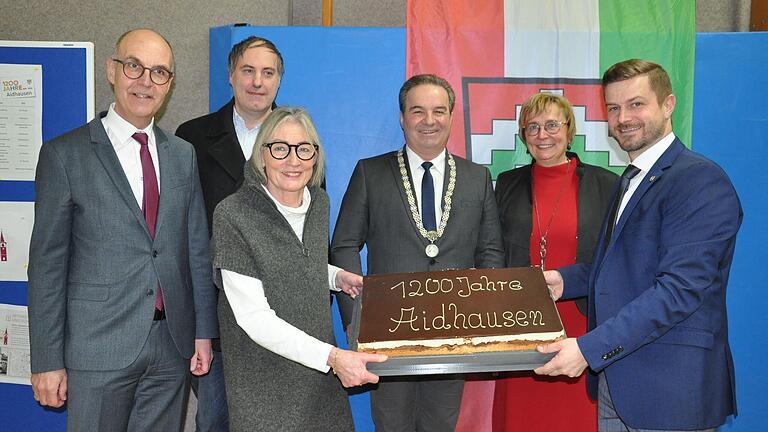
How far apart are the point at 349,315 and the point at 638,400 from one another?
1.23m

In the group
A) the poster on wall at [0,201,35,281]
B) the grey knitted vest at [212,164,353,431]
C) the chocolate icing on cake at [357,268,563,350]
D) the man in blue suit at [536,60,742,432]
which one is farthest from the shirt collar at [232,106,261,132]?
the man in blue suit at [536,60,742,432]

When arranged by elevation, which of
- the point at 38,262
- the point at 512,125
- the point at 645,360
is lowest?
the point at 645,360

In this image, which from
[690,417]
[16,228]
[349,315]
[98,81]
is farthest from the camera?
[98,81]

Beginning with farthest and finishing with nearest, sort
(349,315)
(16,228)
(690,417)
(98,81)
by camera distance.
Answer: (98,81) → (16,228) → (349,315) → (690,417)

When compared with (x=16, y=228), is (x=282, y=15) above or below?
above

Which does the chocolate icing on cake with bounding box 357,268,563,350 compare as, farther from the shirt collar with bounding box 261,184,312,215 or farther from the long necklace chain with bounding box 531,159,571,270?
the long necklace chain with bounding box 531,159,571,270

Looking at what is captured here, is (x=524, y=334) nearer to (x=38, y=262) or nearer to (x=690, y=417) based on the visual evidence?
(x=690, y=417)

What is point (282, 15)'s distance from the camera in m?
4.23

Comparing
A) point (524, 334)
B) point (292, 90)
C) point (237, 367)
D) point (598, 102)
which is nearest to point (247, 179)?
point (237, 367)

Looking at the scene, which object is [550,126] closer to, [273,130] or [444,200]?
[444,200]

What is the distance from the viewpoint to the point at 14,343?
3.57m

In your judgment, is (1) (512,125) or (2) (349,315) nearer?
(2) (349,315)

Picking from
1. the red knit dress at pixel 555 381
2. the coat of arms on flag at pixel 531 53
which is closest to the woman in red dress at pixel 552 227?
the red knit dress at pixel 555 381

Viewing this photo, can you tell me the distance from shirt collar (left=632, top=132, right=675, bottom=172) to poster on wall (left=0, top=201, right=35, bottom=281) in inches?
116
